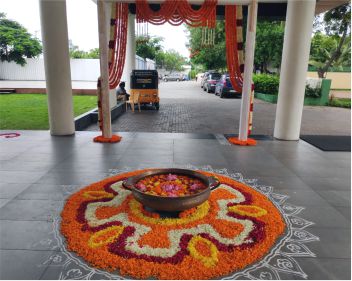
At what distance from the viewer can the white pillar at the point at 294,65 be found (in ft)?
24.3

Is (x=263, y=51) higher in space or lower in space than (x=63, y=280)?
higher

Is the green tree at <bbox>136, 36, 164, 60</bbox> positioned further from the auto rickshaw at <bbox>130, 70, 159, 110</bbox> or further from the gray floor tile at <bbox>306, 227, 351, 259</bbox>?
the gray floor tile at <bbox>306, 227, 351, 259</bbox>

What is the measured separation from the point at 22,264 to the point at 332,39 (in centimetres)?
2400

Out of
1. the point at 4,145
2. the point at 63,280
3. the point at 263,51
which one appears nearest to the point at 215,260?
the point at 63,280

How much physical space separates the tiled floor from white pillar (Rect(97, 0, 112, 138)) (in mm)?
652

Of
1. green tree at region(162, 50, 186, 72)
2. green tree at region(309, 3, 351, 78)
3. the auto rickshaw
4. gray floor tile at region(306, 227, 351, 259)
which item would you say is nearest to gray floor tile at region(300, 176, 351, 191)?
gray floor tile at region(306, 227, 351, 259)

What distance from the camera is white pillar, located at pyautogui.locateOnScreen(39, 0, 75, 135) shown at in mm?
7387

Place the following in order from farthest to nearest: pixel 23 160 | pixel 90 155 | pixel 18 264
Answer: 1. pixel 90 155
2. pixel 23 160
3. pixel 18 264

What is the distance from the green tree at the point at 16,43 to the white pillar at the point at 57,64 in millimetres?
21606

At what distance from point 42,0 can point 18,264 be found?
21.7 feet

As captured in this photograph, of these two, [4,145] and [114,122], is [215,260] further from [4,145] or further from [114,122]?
[114,122]

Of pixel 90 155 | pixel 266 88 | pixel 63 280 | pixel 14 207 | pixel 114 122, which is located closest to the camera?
pixel 63 280

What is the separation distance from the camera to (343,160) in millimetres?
6496

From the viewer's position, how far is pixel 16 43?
1013 inches
